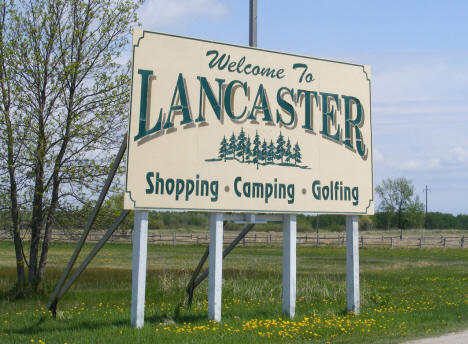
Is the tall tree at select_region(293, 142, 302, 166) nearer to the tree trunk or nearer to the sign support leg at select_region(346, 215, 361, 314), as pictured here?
the sign support leg at select_region(346, 215, 361, 314)

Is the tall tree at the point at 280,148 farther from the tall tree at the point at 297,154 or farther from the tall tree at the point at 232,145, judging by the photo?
the tall tree at the point at 232,145

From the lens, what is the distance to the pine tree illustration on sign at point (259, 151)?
983cm

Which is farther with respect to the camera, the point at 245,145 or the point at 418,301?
the point at 418,301

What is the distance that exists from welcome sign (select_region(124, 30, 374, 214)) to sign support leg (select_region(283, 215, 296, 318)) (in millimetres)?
375

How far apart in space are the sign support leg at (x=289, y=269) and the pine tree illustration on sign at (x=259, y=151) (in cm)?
128

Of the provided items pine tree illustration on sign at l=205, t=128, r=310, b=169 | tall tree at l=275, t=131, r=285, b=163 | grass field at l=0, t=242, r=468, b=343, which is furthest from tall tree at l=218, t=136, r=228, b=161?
grass field at l=0, t=242, r=468, b=343

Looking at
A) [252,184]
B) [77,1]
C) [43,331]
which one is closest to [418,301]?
[252,184]

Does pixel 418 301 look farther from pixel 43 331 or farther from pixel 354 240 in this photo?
pixel 43 331

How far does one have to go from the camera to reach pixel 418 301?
13.3 meters

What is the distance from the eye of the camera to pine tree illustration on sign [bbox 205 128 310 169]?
32.2 feet

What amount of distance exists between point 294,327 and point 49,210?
31.2 ft

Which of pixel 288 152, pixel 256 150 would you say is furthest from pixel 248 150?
pixel 288 152

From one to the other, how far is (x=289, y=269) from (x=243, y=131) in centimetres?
314

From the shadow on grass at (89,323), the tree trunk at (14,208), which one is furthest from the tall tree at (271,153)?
the tree trunk at (14,208)
